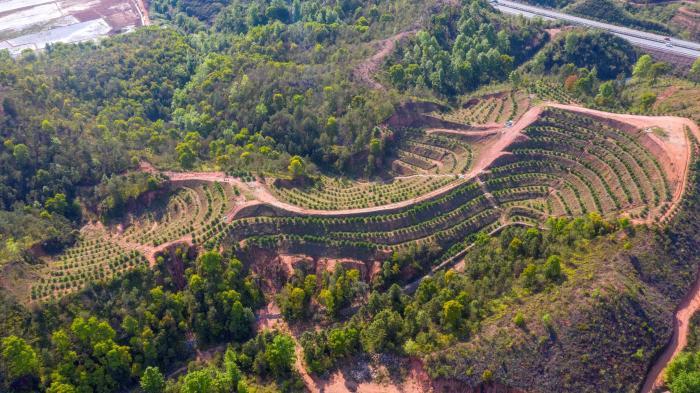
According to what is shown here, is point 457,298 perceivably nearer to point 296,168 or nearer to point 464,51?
point 296,168

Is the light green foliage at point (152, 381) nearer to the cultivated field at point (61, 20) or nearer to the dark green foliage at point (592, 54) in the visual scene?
the dark green foliage at point (592, 54)

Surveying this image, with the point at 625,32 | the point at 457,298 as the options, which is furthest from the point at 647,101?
the point at 457,298

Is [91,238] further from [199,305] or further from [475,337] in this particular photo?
[475,337]

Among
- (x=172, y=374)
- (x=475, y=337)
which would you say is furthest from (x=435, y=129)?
(x=172, y=374)

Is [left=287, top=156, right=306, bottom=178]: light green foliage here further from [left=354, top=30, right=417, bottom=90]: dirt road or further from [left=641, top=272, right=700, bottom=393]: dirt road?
[left=641, top=272, right=700, bottom=393]: dirt road

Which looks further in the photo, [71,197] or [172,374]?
[71,197]

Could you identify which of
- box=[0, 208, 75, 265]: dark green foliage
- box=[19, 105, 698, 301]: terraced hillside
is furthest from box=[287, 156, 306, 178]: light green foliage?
box=[0, 208, 75, 265]: dark green foliage
